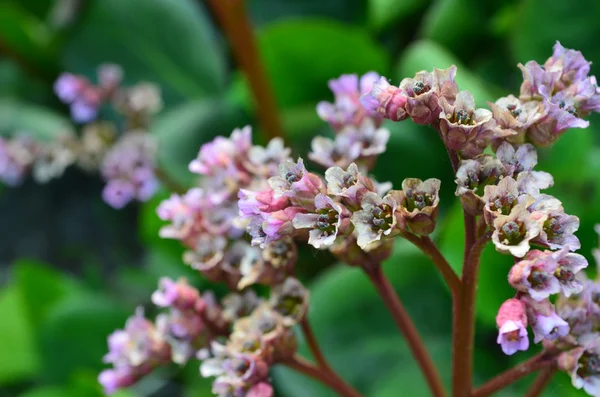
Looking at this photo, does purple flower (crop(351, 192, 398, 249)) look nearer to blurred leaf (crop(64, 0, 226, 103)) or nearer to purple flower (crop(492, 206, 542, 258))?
purple flower (crop(492, 206, 542, 258))

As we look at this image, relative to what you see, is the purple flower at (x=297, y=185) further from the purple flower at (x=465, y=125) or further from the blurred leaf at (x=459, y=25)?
the blurred leaf at (x=459, y=25)

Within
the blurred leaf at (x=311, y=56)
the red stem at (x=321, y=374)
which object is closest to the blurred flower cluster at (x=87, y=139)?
the blurred leaf at (x=311, y=56)

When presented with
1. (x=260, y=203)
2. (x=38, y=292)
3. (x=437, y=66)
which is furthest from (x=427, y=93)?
(x=38, y=292)

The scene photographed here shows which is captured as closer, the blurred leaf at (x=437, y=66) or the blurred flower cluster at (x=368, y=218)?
the blurred flower cluster at (x=368, y=218)

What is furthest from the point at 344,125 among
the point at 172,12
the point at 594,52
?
the point at 172,12

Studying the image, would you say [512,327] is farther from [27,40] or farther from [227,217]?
[27,40]

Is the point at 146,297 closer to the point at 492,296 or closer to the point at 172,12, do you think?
the point at 172,12

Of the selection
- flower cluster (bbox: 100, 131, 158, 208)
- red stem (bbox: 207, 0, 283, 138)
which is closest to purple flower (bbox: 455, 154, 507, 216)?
flower cluster (bbox: 100, 131, 158, 208)
